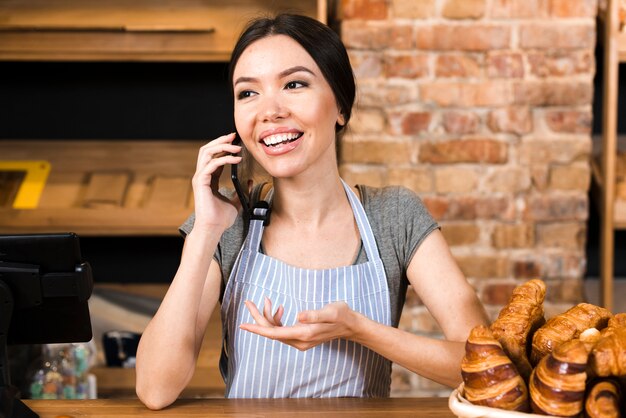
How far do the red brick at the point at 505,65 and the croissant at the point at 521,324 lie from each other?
4.41 ft

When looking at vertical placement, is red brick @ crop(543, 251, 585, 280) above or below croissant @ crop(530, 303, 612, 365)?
below

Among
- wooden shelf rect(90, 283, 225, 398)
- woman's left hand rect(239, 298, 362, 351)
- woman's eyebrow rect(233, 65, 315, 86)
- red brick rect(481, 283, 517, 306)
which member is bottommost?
wooden shelf rect(90, 283, 225, 398)

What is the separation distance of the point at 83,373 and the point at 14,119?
3.21ft

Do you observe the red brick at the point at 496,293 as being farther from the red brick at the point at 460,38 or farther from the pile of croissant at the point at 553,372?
the pile of croissant at the point at 553,372

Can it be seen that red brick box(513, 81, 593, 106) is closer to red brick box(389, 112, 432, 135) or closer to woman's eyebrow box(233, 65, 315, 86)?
red brick box(389, 112, 432, 135)

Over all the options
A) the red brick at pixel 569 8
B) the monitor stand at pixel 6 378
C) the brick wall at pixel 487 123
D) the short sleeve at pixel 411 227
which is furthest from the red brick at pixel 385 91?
the monitor stand at pixel 6 378

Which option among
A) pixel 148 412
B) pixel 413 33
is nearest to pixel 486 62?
pixel 413 33

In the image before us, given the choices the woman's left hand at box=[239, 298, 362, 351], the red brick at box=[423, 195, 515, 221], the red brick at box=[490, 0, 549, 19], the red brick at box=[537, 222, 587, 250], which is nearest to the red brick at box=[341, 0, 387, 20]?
the red brick at box=[490, 0, 549, 19]

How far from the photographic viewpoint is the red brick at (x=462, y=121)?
255 cm

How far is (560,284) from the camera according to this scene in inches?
103

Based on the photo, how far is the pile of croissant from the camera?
102cm

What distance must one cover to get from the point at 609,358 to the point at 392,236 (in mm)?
777

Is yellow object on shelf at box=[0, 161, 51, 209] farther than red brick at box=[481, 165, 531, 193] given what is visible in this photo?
Yes

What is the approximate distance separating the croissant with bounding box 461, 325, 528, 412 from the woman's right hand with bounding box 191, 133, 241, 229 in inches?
26.7
